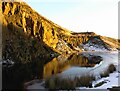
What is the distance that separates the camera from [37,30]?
154750 mm

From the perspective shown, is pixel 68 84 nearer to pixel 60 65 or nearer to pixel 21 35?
pixel 60 65

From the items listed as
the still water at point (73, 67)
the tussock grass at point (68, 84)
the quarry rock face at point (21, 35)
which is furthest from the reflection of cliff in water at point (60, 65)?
the quarry rock face at point (21, 35)

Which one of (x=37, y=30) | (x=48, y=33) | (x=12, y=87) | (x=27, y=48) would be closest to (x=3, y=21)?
(x=27, y=48)

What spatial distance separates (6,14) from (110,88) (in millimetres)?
113347

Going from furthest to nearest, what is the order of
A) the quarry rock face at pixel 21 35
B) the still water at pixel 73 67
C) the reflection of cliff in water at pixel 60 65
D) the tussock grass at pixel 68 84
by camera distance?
the quarry rock face at pixel 21 35 < the reflection of cliff in water at pixel 60 65 < the still water at pixel 73 67 < the tussock grass at pixel 68 84

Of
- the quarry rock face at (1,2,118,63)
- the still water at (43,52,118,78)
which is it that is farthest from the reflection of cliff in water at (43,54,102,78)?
the quarry rock face at (1,2,118,63)

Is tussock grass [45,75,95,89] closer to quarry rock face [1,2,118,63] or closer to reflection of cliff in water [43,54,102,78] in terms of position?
reflection of cliff in water [43,54,102,78]

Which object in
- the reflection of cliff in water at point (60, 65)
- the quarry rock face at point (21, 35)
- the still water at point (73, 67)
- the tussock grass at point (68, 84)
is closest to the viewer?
the tussock grass at point (68, 84)

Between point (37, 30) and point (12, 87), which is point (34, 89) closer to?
point (12, 87)

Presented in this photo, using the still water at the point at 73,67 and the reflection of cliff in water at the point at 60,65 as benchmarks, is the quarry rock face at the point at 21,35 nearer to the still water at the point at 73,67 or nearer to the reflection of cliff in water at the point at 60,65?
the reflection of cliff in water at the point at 60,65

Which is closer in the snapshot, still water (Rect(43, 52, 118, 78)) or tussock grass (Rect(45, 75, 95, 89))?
tussock grass (Rect(45, 75, 95, 89))

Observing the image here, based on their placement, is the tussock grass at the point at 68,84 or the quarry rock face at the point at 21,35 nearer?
the tussock grass at the point at 68,84

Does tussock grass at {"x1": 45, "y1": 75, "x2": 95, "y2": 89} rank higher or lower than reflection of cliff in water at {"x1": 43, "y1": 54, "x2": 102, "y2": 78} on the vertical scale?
lower

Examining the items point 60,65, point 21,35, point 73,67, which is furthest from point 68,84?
point 21,35
